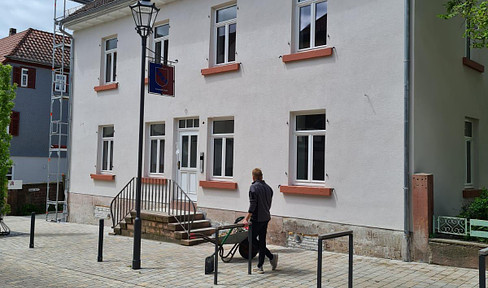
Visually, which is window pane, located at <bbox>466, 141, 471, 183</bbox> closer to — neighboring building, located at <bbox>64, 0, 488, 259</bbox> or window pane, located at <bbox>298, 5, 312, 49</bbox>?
neighboring building, located at <bbox>64, 0, 488, 259</bbox>

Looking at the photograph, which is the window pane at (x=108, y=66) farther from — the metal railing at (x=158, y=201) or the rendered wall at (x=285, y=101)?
the metal railing at (x=158, y=201)

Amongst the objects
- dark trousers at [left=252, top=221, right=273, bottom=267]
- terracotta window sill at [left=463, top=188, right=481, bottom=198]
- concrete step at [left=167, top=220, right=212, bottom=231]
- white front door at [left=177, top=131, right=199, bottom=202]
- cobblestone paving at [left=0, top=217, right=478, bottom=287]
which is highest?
white front door at [left=177, top=131, right=199, bottom=202]

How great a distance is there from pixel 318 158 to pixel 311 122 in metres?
0.91

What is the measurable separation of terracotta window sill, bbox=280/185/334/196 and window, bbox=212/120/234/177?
2150 mm

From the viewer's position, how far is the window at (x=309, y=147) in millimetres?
11211

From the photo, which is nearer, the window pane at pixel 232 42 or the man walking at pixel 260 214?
the man walking at pixel 260 214

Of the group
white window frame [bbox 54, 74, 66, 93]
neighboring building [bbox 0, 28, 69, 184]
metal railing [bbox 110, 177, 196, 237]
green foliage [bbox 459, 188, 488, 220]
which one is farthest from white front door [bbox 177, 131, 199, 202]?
neighboring building [bbox 0, 28, 69, 184]

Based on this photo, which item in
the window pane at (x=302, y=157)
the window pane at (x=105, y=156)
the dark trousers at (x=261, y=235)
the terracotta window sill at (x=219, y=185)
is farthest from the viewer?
the window pane at (x=105, y=156)

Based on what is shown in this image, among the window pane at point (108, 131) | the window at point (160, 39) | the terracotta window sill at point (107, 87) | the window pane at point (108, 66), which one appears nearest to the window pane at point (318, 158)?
the window at point (160, 39)

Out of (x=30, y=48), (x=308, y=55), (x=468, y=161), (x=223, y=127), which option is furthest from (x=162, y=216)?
(x=30, y=48)

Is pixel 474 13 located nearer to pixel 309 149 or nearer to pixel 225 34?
pixel 309 149

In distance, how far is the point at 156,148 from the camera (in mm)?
15305

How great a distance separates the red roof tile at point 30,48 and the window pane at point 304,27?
65.8 feet

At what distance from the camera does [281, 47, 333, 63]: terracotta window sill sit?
10922 mm
